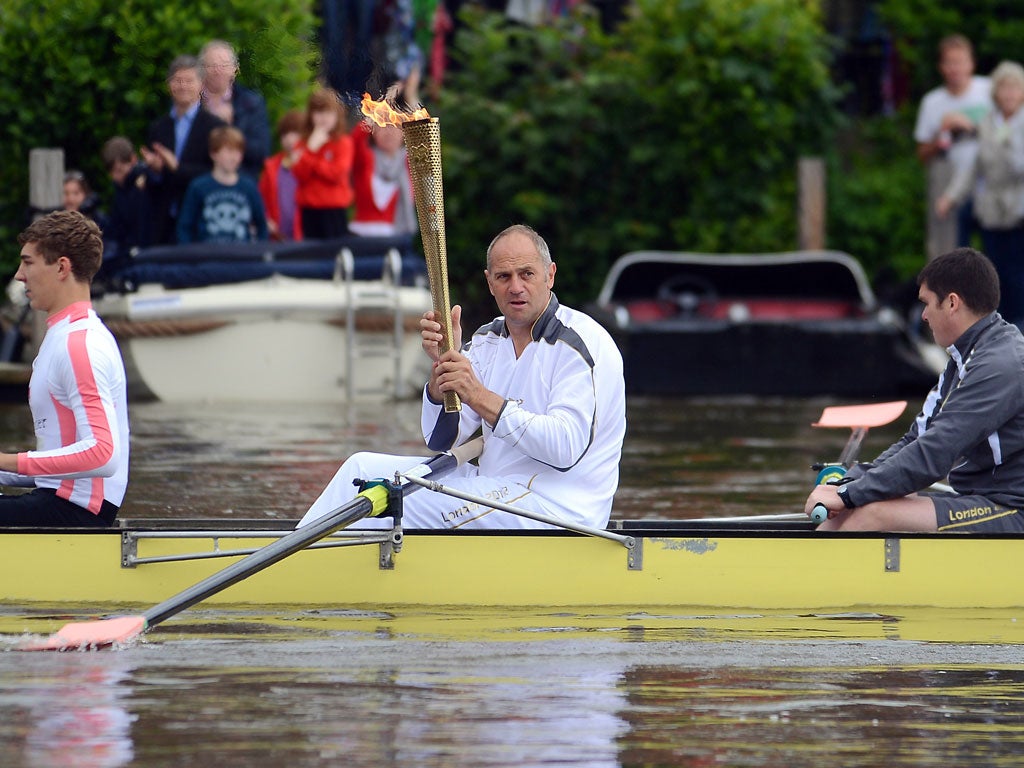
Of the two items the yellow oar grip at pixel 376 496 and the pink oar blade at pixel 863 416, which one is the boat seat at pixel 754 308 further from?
the yellow oar grip at pixel 376 496

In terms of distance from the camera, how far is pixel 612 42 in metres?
18.5

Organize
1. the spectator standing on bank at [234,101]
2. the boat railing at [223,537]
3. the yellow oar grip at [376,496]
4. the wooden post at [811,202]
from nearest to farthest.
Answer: the yellow oar grip at [376,496] → the boat railing at [223,537] → the spectator standing on bank at [234,101] → the wooden post at [811,202]

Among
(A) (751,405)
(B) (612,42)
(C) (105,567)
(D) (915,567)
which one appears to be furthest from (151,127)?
(D) (915,567)

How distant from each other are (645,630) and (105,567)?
72.4 inches

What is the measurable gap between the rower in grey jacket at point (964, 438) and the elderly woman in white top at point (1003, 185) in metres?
7.57

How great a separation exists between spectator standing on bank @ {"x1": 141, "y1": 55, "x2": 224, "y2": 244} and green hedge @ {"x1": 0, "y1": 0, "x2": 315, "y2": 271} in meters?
0.65

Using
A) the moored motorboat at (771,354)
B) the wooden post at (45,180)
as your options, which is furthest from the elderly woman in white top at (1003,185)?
the wooden post at (45,180)

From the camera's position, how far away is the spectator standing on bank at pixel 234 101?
13406 millimetres

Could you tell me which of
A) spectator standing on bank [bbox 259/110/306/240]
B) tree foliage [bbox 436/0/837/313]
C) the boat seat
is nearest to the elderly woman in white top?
the boat seat

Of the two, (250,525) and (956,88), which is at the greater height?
(956,88)

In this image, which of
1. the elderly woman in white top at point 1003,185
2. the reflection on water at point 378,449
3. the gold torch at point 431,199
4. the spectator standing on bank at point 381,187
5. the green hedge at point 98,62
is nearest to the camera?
the gold torch at point 431,199

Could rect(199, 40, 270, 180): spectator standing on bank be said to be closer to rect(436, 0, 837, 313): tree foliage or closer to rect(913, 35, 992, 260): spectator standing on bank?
rect(436, 0, 837, 313): tree foliage

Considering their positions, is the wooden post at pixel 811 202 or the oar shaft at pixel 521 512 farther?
the wooden post at pixel 811 202

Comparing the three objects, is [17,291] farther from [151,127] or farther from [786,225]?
[786,225]
